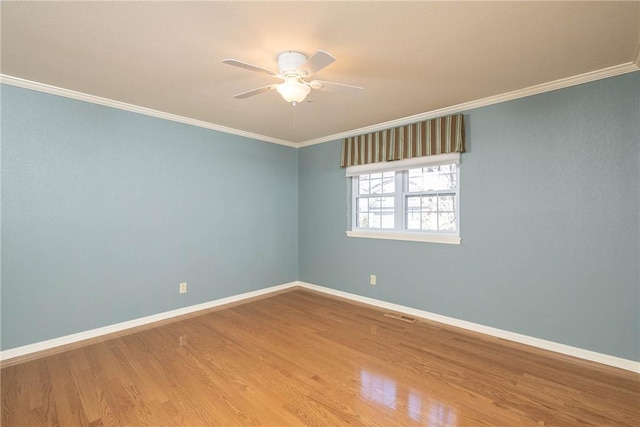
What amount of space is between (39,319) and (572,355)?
4.73m

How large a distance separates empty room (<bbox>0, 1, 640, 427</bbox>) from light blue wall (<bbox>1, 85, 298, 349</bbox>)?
0.06 feet

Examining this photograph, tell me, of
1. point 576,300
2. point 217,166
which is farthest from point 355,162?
point 576,300

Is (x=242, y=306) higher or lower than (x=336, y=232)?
lower

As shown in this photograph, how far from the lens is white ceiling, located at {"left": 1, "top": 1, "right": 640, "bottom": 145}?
5.49 ft

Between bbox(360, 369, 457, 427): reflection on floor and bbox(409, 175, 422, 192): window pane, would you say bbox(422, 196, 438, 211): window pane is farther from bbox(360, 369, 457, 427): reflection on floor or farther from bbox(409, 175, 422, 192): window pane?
bbox(360, 369, 457, 427): reflection on floor

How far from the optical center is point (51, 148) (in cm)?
272

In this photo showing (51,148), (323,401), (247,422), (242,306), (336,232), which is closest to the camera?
(247,422)

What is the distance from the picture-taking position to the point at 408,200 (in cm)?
376

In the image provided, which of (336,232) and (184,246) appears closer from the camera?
(184,246)

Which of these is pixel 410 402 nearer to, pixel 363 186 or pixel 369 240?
pixel 369 240

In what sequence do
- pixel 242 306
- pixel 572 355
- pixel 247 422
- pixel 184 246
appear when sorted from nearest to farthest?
1. pixel 247 422
2. pixel 572 355
3. pixel 184 246
4. pixel 242 306

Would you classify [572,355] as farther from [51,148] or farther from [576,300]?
[51,148]

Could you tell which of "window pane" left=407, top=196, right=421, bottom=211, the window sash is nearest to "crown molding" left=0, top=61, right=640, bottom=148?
the window sash

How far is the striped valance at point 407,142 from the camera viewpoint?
319cm
